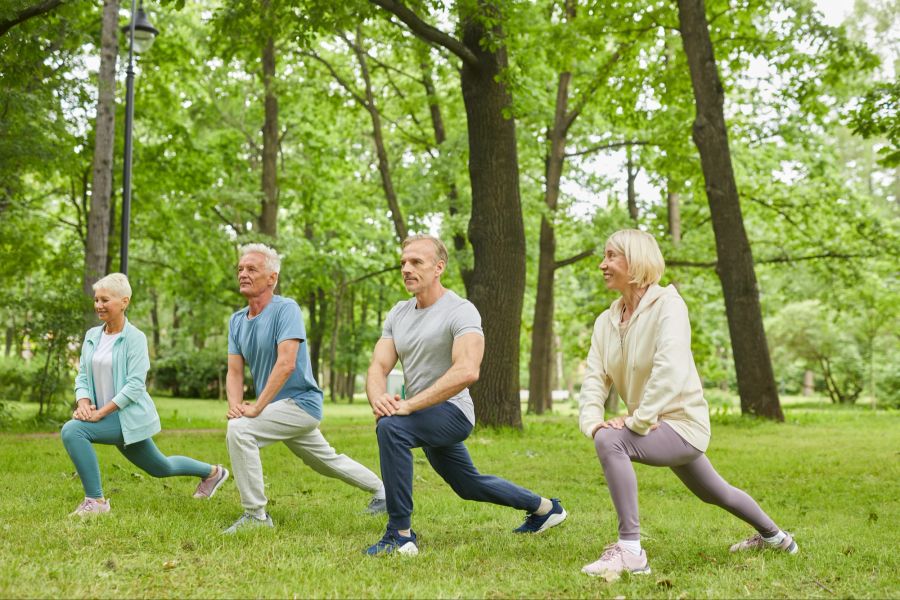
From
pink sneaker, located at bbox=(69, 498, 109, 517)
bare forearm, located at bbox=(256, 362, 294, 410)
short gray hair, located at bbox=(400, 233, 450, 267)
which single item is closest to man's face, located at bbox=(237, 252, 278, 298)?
bare forearm, located at bbox=(256, 362, 294, 410)

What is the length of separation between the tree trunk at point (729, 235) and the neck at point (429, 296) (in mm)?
11408

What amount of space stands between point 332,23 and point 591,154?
12.5m

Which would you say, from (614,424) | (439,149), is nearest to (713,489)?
(614,424)

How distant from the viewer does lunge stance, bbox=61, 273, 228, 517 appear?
6.45m

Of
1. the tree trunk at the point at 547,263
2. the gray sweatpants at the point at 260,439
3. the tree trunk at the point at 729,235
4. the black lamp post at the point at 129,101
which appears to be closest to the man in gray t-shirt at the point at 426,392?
the gray sweatpants at the point at 260,439

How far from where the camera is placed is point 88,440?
6469 millimetres

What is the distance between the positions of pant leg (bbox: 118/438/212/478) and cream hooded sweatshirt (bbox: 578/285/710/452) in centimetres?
357

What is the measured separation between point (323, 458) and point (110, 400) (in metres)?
1.68

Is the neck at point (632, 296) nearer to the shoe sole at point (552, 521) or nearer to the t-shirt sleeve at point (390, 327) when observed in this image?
the t-shirt sleeve at point (390, 327)

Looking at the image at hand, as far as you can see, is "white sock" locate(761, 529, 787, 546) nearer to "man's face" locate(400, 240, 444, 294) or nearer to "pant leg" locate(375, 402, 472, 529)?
"pant leg" locate(375, 402, 472, 529)

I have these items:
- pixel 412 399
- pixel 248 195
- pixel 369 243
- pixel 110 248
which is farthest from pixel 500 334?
pixel 369 243

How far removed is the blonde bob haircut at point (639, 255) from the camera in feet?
16.2

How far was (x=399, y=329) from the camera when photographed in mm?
5535

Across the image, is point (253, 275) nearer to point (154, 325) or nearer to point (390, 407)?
point (390, 407)
